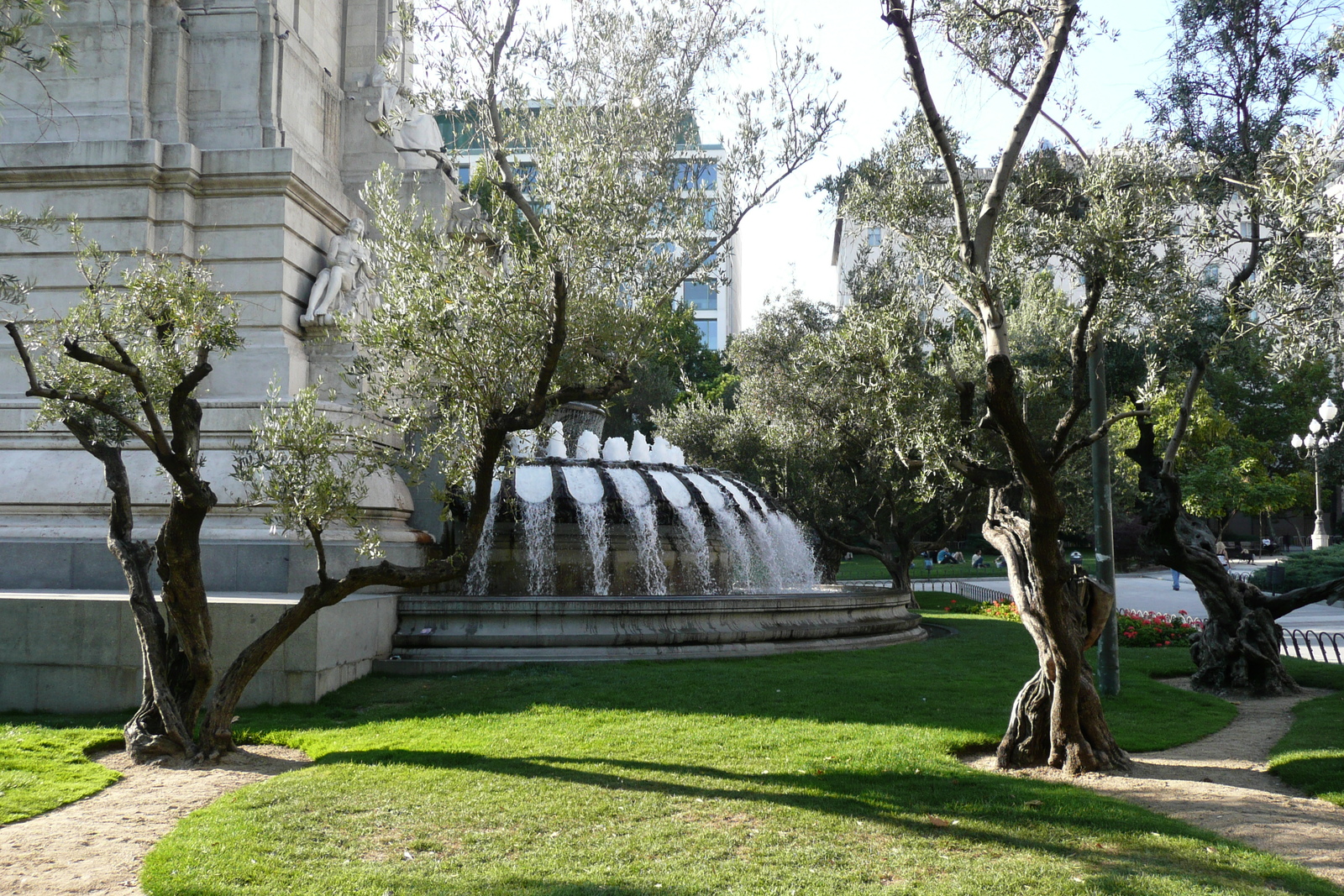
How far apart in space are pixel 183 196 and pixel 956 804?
12028 millimetres

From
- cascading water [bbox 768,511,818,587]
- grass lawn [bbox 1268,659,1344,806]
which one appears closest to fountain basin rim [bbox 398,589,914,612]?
cascading water [bbox 768,511,818,587]

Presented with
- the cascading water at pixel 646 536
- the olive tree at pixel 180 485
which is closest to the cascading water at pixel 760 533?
the cascading water at pixel 646 536

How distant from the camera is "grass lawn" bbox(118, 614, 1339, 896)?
4883 mm

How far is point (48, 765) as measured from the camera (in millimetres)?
7059

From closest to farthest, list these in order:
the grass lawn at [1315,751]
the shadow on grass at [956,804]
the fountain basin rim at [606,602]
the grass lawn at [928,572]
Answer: the shadow on grass at [956,804] → the grass lawn at [1315,751] → the fountain basin rim at [606,602] → the grass lawn at [928,572]

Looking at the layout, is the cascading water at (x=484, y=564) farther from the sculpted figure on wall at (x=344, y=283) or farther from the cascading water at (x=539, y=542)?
the sculpted figure on wall at (x=344, y=283)

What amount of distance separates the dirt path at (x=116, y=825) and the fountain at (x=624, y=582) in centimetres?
334

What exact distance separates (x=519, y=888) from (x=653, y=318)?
5380 mm

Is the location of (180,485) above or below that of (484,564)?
above

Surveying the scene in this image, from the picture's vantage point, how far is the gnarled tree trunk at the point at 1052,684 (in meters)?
7.18

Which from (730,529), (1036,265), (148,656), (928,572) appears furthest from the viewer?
(928,572)

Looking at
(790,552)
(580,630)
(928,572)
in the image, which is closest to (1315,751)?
(580,630)

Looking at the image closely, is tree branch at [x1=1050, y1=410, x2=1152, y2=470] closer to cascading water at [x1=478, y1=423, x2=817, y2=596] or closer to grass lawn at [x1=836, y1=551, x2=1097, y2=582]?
cascading water at [x1=478, y1=423, x2=817, y2=596]

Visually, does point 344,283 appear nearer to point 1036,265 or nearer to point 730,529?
point 730,529
